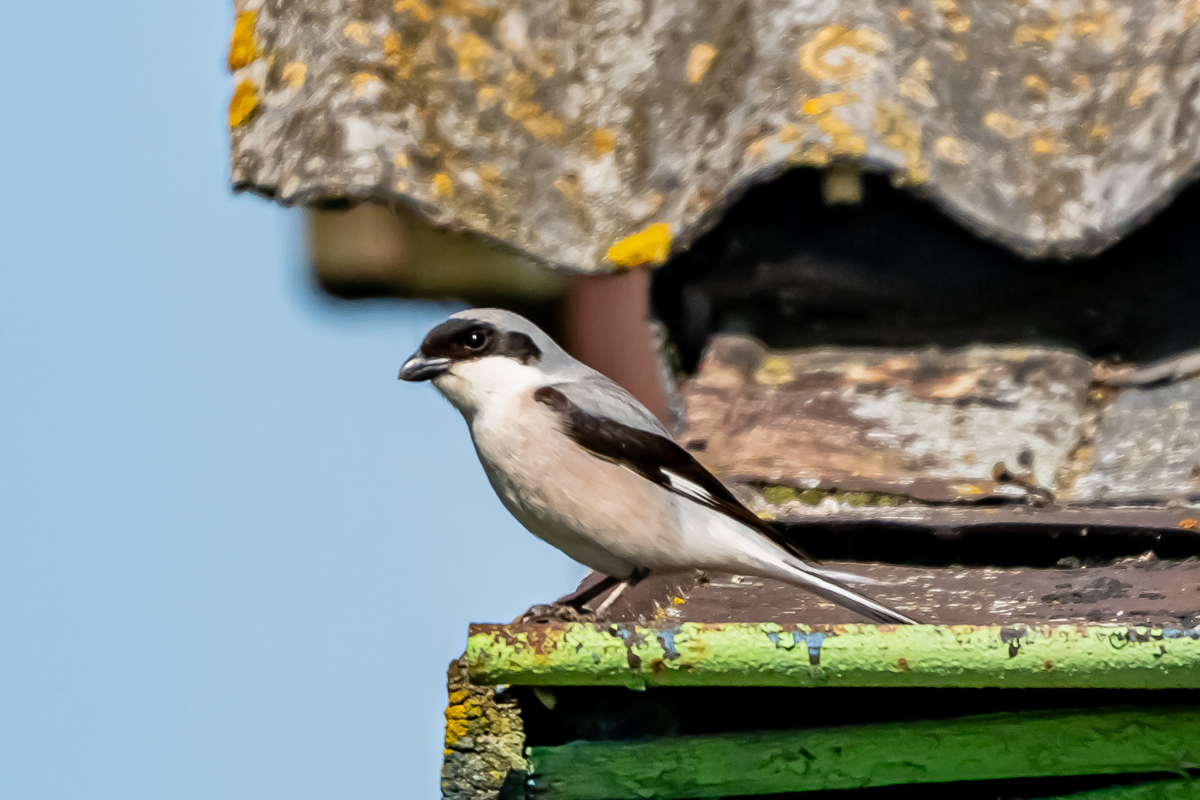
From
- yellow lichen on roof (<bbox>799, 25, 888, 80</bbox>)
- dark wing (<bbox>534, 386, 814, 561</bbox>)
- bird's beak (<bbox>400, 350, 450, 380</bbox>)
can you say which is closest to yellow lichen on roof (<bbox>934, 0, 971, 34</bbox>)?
yellow lichen on roof (<bbox>799, 25, 888, 80</bbox>)

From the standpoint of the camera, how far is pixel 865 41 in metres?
3.23

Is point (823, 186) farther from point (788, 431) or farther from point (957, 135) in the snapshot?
point (788, 431)

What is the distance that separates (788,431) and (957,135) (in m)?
0.77

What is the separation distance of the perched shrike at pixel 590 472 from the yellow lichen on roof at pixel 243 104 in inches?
42.4

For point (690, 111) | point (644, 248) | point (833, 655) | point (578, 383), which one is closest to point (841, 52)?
point (690, 111)

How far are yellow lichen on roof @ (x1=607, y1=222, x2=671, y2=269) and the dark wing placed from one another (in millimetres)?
646

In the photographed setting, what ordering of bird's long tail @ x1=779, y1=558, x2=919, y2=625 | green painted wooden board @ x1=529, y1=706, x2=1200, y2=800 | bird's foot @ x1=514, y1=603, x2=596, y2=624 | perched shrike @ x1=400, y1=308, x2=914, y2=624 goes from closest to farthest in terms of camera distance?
green painted wooden board @ x1=529, y1=706, x2=1200, y2=800 → bird's long tail @ x1=779, y1=558, x2=919, y2=625 → bird's foot @ x1=514, y1=603, x2=596, y2=624 → perched shrike @ x1=400, y1=308, x2=914, y2=624

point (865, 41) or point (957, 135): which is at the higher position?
point (865, 41)

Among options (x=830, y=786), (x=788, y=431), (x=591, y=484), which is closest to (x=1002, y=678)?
(x=830, y=786)

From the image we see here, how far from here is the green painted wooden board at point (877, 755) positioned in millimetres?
2029

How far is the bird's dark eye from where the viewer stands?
2.72 m

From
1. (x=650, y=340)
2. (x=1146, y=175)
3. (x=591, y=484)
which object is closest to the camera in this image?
(x=591, y=484)

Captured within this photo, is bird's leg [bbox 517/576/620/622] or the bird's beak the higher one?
the bird's beak

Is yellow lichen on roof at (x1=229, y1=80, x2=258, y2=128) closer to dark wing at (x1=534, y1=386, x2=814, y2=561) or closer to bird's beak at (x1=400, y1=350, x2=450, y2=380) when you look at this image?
bird's beak at (x1=400, y1=350, x2=450, y2=380)
